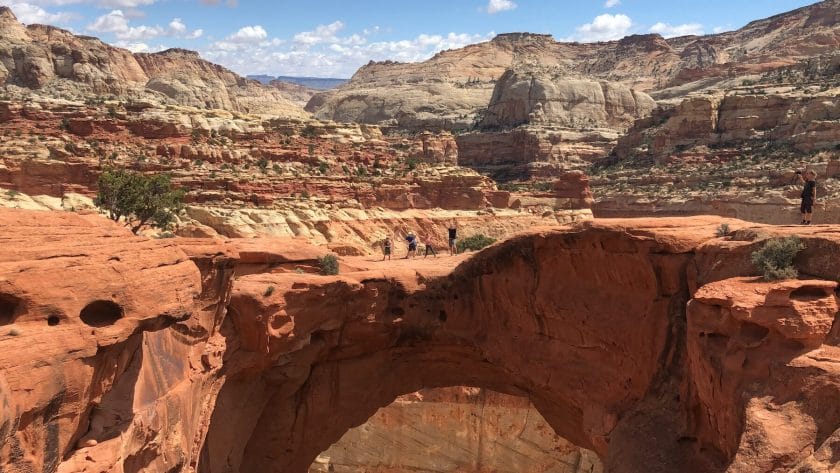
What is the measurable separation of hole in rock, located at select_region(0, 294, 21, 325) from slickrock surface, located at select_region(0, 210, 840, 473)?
0.08ft

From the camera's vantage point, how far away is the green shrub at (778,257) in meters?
11.2

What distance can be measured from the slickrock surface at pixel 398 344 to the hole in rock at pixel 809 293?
0.04m

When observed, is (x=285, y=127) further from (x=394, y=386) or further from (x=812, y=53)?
(x=812, y=53)

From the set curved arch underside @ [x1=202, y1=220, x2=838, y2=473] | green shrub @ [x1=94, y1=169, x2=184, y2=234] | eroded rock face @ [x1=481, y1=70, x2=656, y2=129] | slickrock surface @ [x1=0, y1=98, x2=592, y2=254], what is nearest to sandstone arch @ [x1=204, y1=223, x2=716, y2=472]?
curved arch underside @ [x1=202, y1=220, x2=838, y2=473]

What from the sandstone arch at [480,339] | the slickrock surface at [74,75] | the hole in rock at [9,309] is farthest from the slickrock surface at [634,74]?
the hole in rock at [9,309]

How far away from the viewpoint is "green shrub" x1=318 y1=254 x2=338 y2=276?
60.3ft

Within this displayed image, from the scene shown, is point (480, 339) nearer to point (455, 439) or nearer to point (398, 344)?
point (398, 344)

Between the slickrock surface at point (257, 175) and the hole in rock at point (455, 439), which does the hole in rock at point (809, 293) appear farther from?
the slickrock surface at point (257, 175)

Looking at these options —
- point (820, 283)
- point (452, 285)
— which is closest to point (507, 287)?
point (452, 285)

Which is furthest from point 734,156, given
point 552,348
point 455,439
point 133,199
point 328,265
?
point 328,265

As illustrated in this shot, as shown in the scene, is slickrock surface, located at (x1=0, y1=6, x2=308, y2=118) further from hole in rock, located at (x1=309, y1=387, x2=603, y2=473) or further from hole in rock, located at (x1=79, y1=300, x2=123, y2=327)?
hole in rock, located at (x1=79, y1=300, x2=123, y2=327)

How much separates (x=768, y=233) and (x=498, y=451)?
1597 cm

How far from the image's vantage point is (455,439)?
86.1ft

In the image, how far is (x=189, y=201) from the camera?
1597 inches
